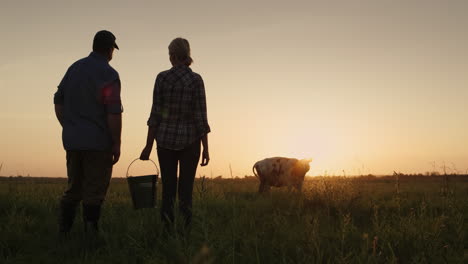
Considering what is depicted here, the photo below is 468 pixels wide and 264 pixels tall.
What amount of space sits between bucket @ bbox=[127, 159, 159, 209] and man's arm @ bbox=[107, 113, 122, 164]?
0.77 m

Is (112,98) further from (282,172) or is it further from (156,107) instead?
(282,172)

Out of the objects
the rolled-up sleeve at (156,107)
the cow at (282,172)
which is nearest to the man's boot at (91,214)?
the rolled-up sleeve at (156,107)

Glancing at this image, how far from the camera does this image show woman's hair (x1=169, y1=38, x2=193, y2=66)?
5.25 meters

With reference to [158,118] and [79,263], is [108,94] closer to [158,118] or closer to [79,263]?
[158,118]

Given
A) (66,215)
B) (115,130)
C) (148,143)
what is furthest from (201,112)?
(66,215)

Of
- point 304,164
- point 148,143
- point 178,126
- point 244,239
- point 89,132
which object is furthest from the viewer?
point 304,164

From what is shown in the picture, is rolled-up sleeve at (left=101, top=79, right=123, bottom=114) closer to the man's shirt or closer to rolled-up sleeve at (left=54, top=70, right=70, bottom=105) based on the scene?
the man's shirt

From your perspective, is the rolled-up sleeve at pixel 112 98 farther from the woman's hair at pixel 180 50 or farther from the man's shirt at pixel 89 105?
the woman's hair at pixel 180 50

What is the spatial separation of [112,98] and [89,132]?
0.48 m

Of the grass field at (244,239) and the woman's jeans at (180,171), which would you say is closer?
the grass field at (244,239)

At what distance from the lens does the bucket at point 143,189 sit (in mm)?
5832

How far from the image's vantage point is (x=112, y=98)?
504 cm

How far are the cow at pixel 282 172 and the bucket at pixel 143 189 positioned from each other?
6729 mm

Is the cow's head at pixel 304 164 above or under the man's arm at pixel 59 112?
under
